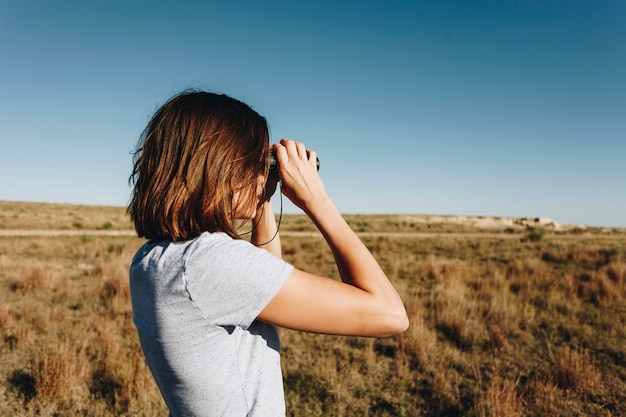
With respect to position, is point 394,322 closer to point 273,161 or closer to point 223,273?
point 223,273

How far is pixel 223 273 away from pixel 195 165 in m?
0.29

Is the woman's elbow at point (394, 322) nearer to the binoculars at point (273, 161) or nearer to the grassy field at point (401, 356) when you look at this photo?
the binoculars at point (273, 161)

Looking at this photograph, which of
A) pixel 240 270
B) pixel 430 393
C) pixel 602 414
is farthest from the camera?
pixel 430 393

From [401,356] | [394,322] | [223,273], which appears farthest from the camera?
[401,356]

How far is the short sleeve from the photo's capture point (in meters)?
0.81

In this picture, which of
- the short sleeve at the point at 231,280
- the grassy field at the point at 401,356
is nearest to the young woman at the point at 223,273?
the short sleeve at the point at 231,280

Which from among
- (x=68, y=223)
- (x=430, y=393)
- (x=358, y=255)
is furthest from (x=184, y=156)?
(x=68, y=223)

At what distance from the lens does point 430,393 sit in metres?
4.16

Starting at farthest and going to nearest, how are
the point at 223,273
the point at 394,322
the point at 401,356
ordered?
the point at 401,356 < the point at 394,322 < the point at 223,273

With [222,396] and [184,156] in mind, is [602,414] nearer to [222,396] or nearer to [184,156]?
[222,396]

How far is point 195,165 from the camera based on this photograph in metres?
0.93

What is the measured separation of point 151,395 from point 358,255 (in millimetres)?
3781

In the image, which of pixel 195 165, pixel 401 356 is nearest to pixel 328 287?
pixel 195 165

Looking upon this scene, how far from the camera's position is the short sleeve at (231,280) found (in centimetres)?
81
